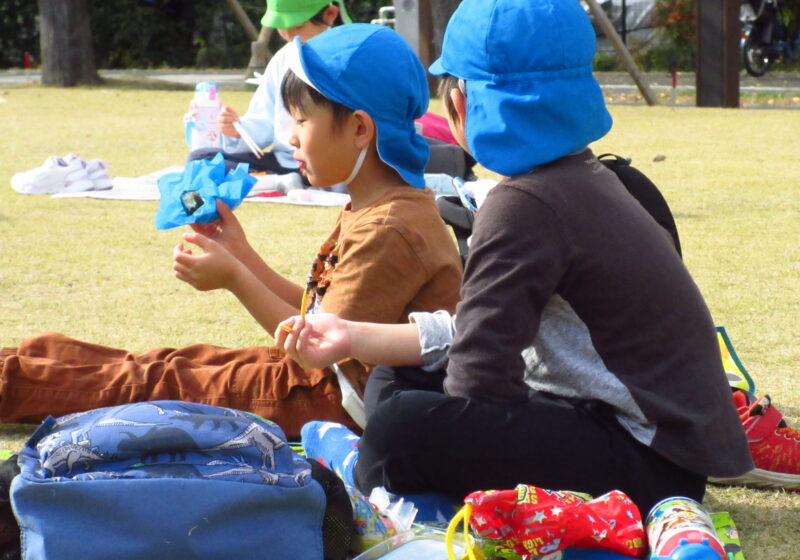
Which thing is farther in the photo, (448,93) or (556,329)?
(448,93)

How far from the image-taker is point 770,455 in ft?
8.09

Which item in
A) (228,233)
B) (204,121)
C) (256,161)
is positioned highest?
(228,233)

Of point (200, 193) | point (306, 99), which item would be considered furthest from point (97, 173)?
point (306, 99)

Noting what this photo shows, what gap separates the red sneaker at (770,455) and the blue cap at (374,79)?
934 millimetres

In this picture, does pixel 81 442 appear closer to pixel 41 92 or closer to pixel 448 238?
pixel 448 238

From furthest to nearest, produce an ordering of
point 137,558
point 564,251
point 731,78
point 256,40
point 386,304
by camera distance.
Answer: point 256,40
point 731,78
point 386,304
point 564,251
point 137,558

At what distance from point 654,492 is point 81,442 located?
3.33 feet

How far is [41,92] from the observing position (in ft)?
47.1

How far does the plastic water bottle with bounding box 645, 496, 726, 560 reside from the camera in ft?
6.12

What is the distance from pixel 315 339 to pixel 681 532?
748mm

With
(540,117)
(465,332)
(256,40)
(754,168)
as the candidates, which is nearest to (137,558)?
(465,332)

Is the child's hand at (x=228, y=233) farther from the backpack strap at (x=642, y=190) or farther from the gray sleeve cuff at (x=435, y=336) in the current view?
the backpack strap at (x=642, y=190)

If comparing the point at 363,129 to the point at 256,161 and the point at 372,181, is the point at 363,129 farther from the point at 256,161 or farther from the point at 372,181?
the point at 256,161

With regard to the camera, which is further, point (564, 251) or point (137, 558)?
point (564, 251)
